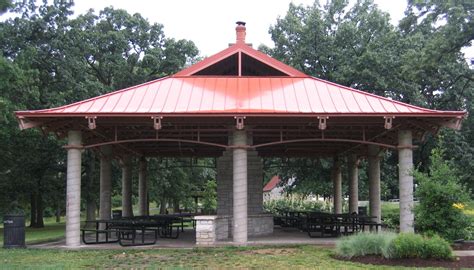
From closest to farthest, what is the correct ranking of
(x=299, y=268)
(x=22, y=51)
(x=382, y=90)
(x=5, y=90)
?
(x=299, y=268) < (x=5, y=90) < (x=22, y=51) < (x=382, y=90)

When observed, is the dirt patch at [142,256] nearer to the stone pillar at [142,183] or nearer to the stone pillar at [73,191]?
the stone pillar at [73,191]

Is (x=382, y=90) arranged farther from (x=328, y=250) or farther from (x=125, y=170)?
(x=328, y=250)

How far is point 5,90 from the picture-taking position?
22.6 m

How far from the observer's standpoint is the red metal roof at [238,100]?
14.2 m

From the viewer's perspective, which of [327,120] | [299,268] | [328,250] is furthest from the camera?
[327,120]

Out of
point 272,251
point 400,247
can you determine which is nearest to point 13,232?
point 272,251

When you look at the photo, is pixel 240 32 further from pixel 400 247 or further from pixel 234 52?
pixel 400 247

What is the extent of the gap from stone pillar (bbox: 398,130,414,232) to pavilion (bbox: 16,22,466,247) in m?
0.03

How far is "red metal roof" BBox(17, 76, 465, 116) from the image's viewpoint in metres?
14.2

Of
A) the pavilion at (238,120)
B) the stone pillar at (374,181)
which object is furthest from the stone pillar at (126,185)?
the stone pillar at (374,181)

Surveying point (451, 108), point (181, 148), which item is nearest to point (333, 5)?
point (451, 108)

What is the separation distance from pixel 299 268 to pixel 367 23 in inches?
911

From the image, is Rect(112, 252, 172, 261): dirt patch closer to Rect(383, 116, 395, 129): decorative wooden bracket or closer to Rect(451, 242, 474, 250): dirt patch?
Rect(383, 116, 395, 129): decorative wooden bracket

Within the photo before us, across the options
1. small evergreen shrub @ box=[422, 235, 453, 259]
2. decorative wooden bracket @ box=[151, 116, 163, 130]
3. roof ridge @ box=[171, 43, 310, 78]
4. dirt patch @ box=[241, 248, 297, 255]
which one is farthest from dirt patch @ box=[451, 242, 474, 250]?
decorative wooden bracket @ box=[151, 116, 163, 130]
